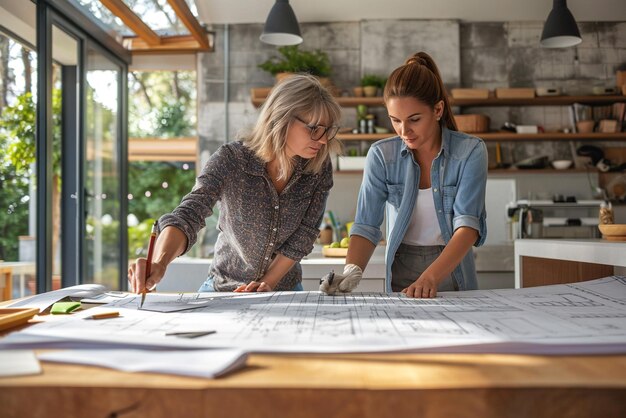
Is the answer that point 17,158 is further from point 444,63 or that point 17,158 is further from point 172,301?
point 444,63

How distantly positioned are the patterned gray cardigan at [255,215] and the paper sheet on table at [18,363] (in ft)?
3.24

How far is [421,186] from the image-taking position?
1.89 meters

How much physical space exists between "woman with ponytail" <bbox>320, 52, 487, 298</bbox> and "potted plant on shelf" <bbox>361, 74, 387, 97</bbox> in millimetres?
3125

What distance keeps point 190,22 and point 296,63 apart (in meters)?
0.85

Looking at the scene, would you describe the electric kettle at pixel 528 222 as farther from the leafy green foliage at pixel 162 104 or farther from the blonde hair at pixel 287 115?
the leafy green foliage at pixel 162 104

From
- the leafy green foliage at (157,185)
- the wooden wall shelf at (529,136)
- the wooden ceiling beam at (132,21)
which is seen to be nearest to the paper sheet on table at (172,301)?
the wooden ceiling beam at (132,21)

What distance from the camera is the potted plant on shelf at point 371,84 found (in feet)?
16.6

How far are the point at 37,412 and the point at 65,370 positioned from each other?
2.6 inches

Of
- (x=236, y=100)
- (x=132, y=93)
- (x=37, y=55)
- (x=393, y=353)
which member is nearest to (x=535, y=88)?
(x=236, y=100)

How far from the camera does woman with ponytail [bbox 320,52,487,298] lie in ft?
5.78

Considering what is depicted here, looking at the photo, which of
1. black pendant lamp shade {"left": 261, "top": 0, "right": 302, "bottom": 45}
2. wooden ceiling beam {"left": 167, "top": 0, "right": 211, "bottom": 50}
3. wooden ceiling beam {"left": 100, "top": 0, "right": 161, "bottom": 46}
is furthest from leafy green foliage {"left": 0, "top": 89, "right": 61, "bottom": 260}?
black pendant lamp shade {"left": 261, "top": 0, "right": 302, "bottom": 45}

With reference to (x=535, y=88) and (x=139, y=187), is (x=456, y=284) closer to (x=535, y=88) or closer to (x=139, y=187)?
(x=535, y=88)

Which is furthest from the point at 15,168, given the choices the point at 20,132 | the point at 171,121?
the point at 171,121

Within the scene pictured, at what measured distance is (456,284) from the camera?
1841 millimetres
